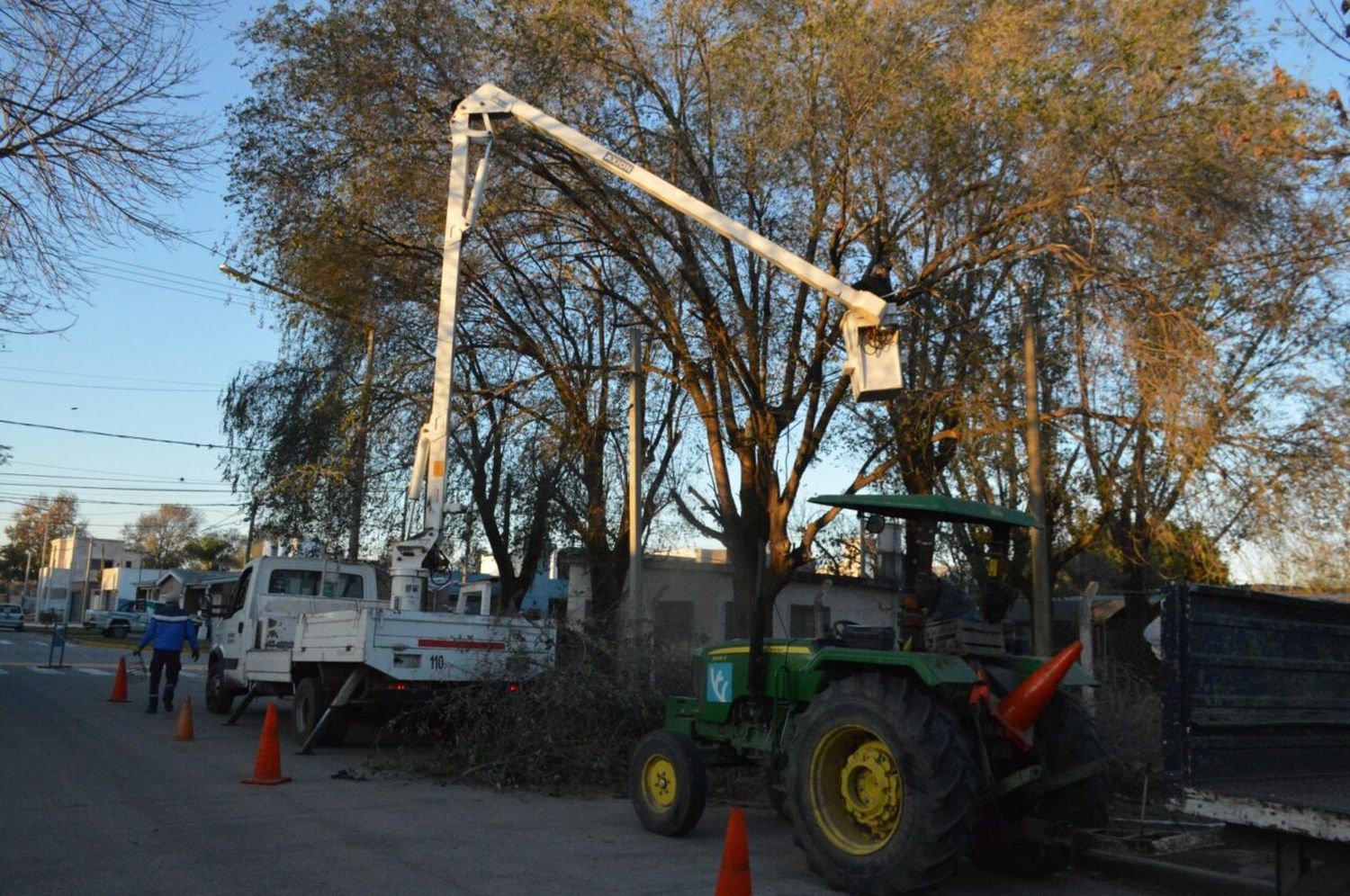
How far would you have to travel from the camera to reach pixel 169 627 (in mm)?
16172

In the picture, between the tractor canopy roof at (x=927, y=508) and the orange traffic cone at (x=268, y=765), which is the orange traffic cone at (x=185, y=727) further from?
the tractor canopy roof at (x=927, y=508)

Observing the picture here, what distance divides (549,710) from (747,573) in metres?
7.68

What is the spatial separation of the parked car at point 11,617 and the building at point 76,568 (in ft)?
97.5

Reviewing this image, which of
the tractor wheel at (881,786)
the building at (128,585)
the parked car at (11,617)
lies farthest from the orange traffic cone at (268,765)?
the building at (128,585)

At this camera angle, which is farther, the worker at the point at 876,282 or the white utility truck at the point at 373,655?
the worker at the point at 876,282

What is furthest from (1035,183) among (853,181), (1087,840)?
(1087,840)

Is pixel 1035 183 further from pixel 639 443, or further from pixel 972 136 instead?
pixel 639 443

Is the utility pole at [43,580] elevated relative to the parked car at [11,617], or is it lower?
elevated

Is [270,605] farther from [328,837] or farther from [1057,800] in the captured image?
[1057,800]

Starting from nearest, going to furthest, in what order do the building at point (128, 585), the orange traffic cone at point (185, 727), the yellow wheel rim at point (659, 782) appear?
the yellow wheel rim at point (659, 782), the orange traffic cone at point (185, 727), the building at point (128, 585)

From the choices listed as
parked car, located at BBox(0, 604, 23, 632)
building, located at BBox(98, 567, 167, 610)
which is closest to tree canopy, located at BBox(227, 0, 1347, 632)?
parked car, located at BBox(0, 604, 23, 632)

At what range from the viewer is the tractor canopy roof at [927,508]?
7.57 metres

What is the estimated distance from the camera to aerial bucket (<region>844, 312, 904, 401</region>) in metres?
11.4

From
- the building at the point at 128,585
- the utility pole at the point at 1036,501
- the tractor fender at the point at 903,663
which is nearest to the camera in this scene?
the tractor fender at the point at 903,663
